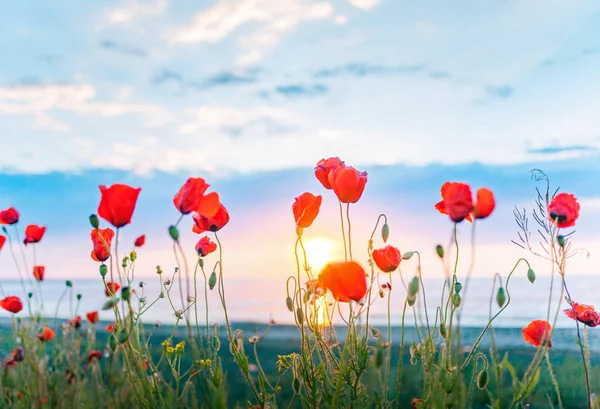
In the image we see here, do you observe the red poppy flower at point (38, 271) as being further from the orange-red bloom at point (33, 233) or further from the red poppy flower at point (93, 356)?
the red poppy flower at point (93, 356)

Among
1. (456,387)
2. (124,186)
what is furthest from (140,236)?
(456,387)

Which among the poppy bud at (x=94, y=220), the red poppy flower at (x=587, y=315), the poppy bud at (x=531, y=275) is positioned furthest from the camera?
the red poppy flower at (x=587, y=315)

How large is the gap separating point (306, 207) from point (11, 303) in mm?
1764

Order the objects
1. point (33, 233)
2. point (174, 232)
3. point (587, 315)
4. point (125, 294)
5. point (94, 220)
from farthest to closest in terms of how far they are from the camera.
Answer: point (33, 233)
point (587, 315)
point (94, 220)
point (174, 232)
point (125, 294)

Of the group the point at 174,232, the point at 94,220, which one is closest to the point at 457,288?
the point at 174,232

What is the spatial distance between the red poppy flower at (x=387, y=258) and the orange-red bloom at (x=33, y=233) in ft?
6.48

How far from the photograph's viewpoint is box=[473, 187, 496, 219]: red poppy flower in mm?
2264

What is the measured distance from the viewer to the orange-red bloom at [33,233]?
358 cm

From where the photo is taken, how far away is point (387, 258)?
2658 mm

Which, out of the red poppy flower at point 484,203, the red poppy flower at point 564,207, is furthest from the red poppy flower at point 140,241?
the red poppy flower at point 564,207

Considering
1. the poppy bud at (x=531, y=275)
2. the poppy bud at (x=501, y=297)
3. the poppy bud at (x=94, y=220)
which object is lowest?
the poppy bud at (x=501, y=297)

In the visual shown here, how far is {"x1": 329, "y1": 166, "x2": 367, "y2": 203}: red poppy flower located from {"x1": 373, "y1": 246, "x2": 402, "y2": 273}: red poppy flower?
242 millimetres

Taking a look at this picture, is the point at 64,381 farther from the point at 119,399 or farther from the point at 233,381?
the point at 233,381

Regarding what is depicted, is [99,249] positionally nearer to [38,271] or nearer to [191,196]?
[191,196]
